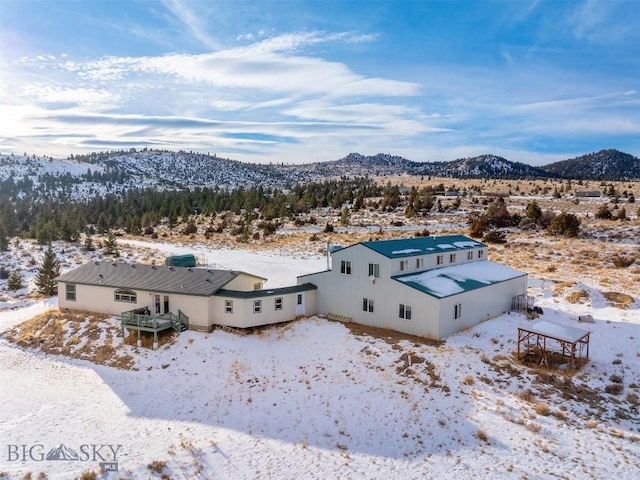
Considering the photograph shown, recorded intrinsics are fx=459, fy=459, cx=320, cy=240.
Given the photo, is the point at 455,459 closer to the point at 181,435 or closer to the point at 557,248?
the point at 181,435

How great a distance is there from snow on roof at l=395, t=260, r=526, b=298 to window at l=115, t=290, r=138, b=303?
53.2ft

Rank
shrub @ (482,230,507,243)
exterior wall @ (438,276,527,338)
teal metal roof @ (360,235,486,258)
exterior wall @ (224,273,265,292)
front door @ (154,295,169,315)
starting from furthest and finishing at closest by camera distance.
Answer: shrub @ (482,230,507,243) < exterior wall @ (224,273,265,292) < front door @ (154,295,169,315) < teal metal roof @ (360,235,486,258) < exterior wall @ (438,276,527,338)

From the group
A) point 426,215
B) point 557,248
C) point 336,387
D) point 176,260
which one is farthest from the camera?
point 426,215

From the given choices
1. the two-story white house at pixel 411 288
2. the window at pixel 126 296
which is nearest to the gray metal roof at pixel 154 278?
the window at pixel 126 296

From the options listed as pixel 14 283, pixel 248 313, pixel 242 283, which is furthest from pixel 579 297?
pixel 14 283

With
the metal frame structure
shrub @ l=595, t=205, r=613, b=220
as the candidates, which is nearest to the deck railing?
the metal frame structure

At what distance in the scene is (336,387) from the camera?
20.3 metres

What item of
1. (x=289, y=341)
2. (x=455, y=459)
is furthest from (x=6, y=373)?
(x=455, y=459)

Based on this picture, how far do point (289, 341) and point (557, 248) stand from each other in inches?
1337

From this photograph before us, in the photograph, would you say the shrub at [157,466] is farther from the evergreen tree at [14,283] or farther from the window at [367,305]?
the evergreen tree at [14,283]

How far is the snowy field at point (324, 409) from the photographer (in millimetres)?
15406

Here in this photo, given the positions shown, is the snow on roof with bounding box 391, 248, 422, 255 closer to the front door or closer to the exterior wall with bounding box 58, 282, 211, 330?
the exterior wall with bounding box 58, 282, 211, 330

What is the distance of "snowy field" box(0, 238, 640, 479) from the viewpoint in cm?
1541

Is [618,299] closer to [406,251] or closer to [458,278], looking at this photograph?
[458,278]
